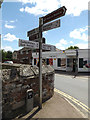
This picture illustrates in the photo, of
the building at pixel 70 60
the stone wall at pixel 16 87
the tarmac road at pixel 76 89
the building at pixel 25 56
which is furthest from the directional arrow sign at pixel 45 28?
the building at pixel 25 56

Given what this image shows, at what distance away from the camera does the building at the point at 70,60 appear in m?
15.9

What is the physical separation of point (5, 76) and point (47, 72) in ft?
6.99

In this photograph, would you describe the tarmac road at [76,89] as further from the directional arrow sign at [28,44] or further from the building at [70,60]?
the building at [70,60]

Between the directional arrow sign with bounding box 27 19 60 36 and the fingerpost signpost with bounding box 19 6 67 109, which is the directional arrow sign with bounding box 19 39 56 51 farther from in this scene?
the directional arrow sign with bounding box 27 19 60 36

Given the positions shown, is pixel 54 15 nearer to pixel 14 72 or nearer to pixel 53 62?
pixel 14 72

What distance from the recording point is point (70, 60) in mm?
17500

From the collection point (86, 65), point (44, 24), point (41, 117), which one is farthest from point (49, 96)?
point (86, 65)

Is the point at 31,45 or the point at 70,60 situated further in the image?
the point at 70,60

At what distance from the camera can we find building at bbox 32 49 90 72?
15934 mm

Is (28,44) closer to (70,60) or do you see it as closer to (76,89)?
(76,89)

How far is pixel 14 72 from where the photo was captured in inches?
124

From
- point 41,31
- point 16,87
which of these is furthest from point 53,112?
point 41,31

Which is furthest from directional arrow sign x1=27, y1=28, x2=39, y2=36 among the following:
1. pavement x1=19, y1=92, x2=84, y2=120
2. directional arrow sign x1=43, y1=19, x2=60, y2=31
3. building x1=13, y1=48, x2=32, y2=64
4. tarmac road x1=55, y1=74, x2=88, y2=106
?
building x1=13, y1=48, x2=32, y2=64

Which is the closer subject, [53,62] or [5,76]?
[5,76]
